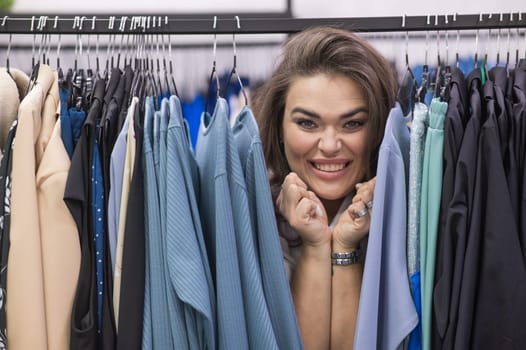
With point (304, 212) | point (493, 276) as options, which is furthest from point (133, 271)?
point (493, 276)

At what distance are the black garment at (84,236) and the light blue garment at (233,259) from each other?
0.63ft

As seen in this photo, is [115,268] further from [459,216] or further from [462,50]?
[462,50]

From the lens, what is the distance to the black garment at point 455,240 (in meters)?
0.94

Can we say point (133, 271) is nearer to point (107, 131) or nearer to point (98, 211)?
point (98, 211)

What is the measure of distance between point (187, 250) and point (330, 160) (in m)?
0.35

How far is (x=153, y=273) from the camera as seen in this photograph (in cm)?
95

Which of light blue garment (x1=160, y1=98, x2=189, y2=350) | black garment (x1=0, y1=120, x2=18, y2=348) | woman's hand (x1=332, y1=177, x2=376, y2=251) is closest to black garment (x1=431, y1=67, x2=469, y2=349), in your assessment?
woman's hand (x1=332, y1=177, x2=376, y2=251)

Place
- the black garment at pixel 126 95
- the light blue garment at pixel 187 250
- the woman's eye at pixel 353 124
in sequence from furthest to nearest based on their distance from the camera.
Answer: the woman's eye at pixel 353 124 < the black garment at pixel 126 95 < the light blue garment at pixel 187 250

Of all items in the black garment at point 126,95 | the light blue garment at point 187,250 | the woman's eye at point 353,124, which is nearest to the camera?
the light blue garment at point 187,250

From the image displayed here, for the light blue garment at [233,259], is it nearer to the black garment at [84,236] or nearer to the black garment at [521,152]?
the black garment at [84,236]

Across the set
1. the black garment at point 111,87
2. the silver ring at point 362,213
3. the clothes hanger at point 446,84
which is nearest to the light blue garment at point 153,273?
the black garment at point 111,87

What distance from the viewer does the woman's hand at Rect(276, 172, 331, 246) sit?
1.10m

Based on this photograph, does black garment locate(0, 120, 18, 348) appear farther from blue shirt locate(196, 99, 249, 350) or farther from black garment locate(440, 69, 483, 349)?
black garment locate(440, 69, 483, 349)

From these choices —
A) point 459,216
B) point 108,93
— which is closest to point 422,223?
point 459,216
